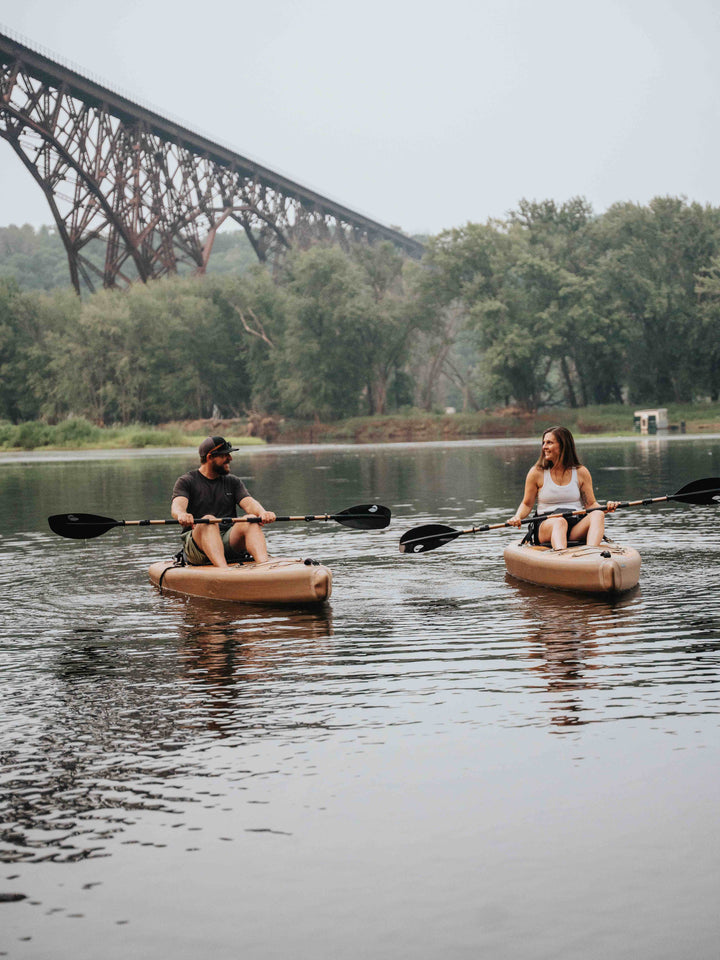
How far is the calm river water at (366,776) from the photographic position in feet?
12.6

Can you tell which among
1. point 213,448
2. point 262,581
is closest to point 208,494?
point 213,448

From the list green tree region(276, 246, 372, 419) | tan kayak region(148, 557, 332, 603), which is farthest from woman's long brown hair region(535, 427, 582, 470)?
green tree region(276, 246, 372, 419)

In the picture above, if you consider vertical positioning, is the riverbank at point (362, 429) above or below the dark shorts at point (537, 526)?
above

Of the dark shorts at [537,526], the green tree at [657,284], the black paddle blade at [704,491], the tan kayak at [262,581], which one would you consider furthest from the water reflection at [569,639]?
the green tree at [657,284]

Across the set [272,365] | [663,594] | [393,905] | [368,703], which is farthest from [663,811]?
[272,365]

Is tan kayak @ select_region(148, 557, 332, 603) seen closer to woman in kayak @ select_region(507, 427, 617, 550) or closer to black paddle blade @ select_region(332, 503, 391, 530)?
black paddle blade @ select_region(332, 503, 391, 530)

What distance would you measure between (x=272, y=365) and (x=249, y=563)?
2444 inches

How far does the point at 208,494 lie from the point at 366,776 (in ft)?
19.8

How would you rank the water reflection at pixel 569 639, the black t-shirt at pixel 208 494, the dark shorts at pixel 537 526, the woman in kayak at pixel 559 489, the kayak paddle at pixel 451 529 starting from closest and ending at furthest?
the water reflection at pixel 569 639 → the black t-shirt at pixel 208 494 → the woman in kayak at pixel 559 489 → the dark shorts at pixel 537 526 → the kayak paddle at pixel 451 529

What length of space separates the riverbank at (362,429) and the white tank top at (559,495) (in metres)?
48.3

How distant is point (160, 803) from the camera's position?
5000mm

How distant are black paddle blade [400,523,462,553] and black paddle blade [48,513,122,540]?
2908 mm

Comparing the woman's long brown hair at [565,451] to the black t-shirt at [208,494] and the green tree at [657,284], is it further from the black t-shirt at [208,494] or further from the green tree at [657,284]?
the green tree at [657,284]

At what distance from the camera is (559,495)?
11.4 meters
